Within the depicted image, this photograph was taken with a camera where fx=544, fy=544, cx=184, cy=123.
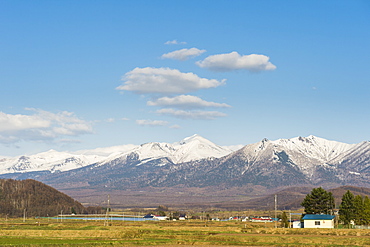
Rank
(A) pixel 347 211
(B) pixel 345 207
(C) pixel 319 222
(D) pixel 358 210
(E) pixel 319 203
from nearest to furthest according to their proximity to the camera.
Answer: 1. (C) pixel 319 222
2. (A) pixel 347 211
3. (D) pixel 358 210
4. (B) pixel 345 207
5. (E) pixel 319 203

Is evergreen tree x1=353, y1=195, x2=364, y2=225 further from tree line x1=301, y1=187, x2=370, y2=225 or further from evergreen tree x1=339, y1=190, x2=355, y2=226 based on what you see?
evergreen tree x1=339, y1=190, x2=355, y2=226

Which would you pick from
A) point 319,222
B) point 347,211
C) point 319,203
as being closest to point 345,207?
point 347,211

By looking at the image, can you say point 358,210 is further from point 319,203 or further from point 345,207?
point 319,203

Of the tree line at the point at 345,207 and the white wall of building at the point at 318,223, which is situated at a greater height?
the tree line at the point at 345,207

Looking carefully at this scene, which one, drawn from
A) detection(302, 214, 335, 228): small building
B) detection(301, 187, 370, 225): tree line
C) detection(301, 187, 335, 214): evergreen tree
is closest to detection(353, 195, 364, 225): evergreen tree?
detection(301, 187, 370, 225): tree line

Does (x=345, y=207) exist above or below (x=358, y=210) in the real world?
above

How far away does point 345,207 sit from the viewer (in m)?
151

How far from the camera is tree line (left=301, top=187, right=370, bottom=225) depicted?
15025 cm

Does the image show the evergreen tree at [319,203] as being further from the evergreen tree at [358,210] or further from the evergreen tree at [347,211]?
the evergreen tree at [358,210]

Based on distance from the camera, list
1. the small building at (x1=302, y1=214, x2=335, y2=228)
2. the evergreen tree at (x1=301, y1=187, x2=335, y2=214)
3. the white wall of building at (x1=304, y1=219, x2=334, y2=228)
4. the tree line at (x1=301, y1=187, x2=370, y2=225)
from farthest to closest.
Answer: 1. the evergreen tree at (x1=301, y1=187, x2=335, y2=214)
2. the tree line at (x1=301, y1=187, x2=370, y2=225)
3. the small building at (x1=302, y1=214, x2=335, y2=228)
4. the white wall of building at (x1=304, y1=219, x2=334, y2=228)

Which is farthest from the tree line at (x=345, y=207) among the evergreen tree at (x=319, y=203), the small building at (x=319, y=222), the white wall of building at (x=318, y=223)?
the white wall of building at (x=318, y=223)

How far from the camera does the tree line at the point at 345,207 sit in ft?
493

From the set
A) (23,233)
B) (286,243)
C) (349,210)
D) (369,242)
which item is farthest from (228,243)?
(349,210)

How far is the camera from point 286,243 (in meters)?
82.9
